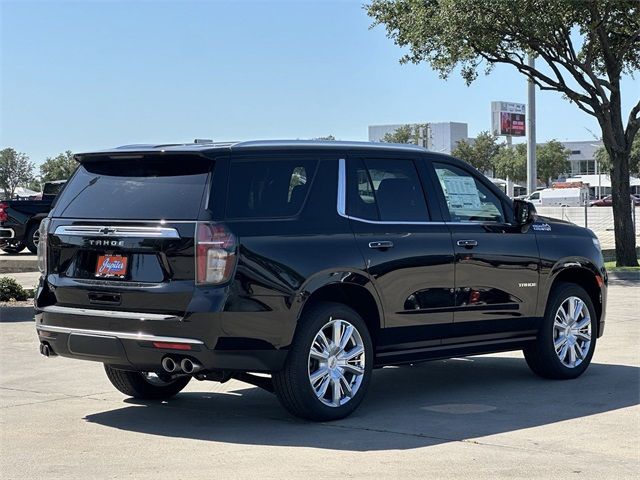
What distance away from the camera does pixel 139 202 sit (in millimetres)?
8023

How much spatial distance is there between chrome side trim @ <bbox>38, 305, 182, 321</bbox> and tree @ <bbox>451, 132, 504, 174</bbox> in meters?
117

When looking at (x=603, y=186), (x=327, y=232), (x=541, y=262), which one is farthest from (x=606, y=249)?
(x=603, y=186)

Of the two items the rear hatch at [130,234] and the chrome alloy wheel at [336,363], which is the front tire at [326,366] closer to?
the chrome alloy wheel at [336,363]

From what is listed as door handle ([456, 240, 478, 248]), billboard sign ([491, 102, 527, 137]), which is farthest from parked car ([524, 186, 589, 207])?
door handle ([456, 240, 478, 248])

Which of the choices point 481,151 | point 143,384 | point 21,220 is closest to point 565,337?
point 143,384

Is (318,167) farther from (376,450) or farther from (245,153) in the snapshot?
(376,450)

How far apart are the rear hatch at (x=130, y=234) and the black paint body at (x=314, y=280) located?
1cm

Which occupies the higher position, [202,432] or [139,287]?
[139,287]

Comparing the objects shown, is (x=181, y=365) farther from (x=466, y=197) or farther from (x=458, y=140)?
(x=458, y=140)

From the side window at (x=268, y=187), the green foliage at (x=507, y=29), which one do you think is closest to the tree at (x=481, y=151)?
the green foliage at (x=507, y=29)

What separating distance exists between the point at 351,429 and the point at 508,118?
111 metres

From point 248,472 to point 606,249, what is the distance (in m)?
26.9

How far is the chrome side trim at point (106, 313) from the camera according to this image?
768 centimetres

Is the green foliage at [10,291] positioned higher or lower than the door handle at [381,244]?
lower
